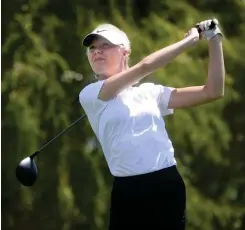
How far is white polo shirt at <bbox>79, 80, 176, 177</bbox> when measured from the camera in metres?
2.06

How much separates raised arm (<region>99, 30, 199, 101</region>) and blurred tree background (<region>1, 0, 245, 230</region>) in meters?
2.29

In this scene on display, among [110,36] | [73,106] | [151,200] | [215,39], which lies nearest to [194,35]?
[215,39]

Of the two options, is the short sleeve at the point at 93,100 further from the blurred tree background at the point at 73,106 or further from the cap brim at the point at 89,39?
the blurred tree background at the point at 73,106

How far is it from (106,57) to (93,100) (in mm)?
117

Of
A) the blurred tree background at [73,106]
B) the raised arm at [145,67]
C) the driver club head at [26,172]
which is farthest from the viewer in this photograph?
the blurred tree background at [73,106]

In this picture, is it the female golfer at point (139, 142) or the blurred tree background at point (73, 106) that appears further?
the blurred tree background at point (73, 106)

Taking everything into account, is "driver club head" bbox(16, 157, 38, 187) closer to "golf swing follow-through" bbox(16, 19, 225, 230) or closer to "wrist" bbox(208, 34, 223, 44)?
"golf swing follow-through" bbox(16, 19, 225, 230)

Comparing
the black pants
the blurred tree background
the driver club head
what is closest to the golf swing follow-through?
the black pants

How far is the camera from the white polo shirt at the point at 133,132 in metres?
2.06

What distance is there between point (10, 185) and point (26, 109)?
16.5 inches

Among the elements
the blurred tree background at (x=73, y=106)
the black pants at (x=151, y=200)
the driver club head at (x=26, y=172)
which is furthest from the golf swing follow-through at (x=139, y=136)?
the blurred tree background at (x=73, y=106)

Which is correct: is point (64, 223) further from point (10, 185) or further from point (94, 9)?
point (94, 9)

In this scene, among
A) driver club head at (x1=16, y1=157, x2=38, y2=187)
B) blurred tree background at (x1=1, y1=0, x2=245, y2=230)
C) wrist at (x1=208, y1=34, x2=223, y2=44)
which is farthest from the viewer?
blurred tree background at (x1=1, y1=0, x2=245, y2=230)

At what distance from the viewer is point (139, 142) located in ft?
6.75
